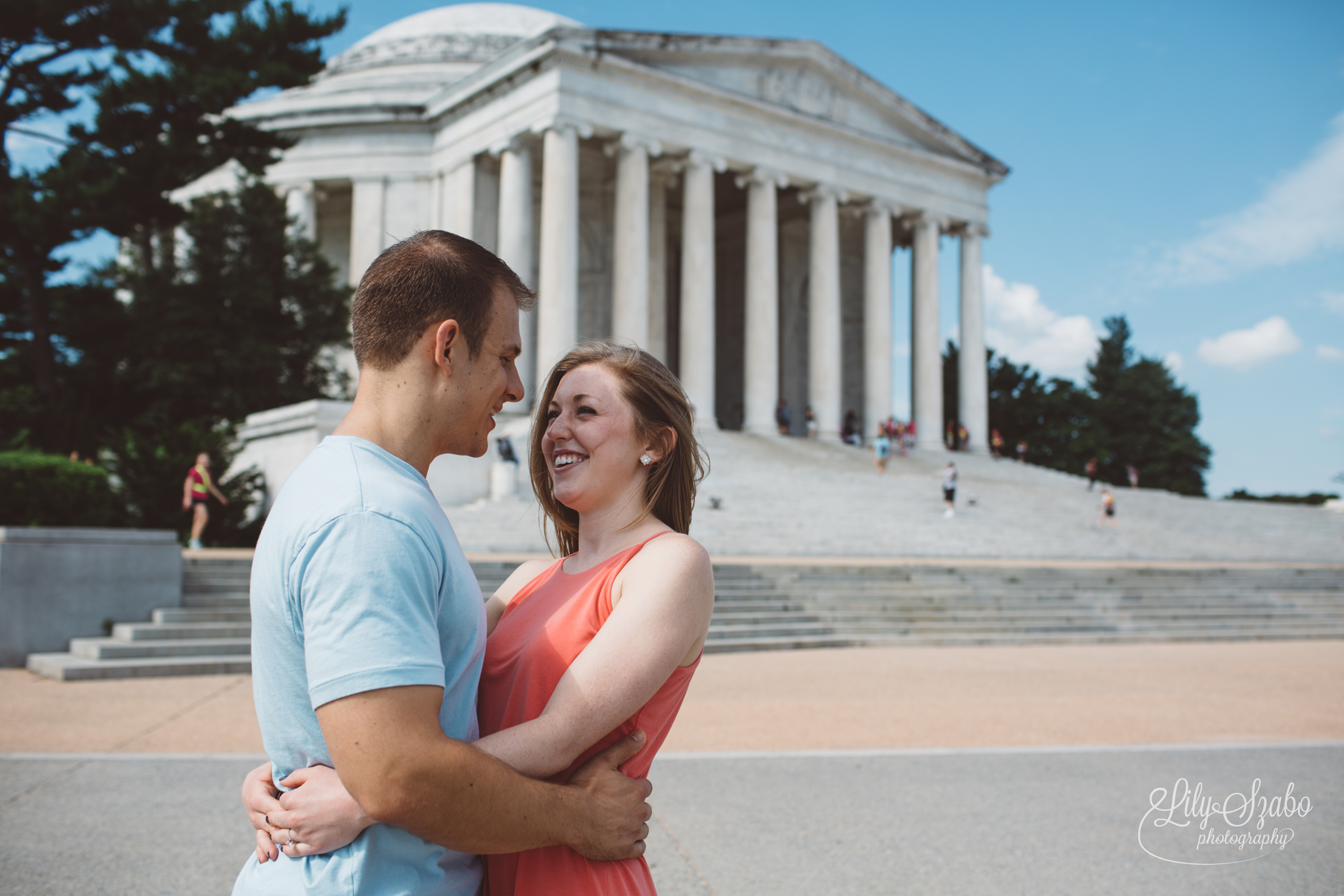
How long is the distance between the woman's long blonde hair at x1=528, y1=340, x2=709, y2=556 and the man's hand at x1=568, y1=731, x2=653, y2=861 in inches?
27.6

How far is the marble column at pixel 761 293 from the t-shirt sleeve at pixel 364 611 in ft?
141

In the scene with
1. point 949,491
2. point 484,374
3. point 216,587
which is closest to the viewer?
point 484,374

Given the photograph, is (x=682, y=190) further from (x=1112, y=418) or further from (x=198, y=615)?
(x=1112, y=418)

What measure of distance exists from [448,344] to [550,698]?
878 mm

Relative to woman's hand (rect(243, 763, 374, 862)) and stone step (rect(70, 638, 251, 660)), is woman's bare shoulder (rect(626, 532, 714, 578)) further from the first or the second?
stone step (rect(70, 638, 251, 660))

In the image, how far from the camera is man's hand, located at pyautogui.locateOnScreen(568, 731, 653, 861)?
91.7 inches

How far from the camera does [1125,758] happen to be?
7582 mm

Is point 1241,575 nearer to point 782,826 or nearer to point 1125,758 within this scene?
point 1125,758

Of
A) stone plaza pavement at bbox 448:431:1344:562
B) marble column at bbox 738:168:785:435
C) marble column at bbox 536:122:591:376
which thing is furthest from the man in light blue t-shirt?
marble column at bbox 738:168:785:435

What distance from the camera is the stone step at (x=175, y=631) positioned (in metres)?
12.9

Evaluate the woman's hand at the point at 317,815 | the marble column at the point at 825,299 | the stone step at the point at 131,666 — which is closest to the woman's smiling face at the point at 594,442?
the woman's hand at the point at 317,815

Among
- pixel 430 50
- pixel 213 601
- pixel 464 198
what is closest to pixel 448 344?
pixel 213 601

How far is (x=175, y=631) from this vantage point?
1312cm

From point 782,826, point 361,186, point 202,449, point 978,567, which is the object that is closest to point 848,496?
point 978,567
